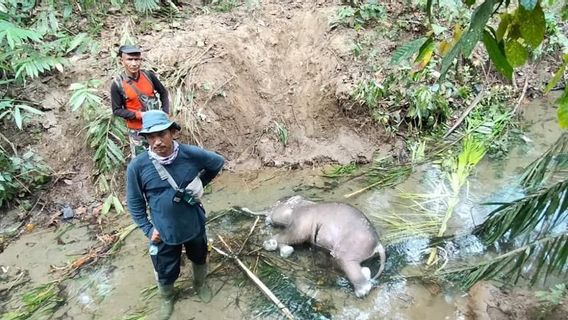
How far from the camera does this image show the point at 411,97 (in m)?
6.66

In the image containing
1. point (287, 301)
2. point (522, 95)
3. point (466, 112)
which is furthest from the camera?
point (522, 95)

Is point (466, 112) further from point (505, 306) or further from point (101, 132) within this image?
point (101, 132)

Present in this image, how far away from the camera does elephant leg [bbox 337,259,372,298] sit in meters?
4.20

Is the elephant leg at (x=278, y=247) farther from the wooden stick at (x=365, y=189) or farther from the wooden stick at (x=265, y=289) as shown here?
the wooden stick at (x=365, y=189)

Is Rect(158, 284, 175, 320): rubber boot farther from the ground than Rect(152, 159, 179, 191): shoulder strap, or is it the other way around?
Rect(152, 159, 179, 191): shoulder strap

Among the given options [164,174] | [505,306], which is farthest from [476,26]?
[505,306]

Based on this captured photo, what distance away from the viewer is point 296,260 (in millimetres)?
4762

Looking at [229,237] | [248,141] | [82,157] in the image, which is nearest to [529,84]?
[248,141]

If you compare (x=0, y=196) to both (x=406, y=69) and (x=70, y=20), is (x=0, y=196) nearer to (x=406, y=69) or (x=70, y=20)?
(x=70, y=20)

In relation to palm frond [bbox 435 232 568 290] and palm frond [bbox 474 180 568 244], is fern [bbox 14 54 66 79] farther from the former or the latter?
palm frond [bbox 474 180 568 244]

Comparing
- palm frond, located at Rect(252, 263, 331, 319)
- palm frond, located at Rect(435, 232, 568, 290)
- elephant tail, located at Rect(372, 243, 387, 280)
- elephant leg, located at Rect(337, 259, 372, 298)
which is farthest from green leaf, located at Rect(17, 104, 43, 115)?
palm frond, located at Rect(435, 232, 568, 290)

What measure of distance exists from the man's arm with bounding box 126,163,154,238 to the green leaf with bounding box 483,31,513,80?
2839 mm

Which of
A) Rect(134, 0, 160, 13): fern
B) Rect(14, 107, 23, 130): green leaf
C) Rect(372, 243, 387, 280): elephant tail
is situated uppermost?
Rect(134, 0, 160, 13): fern

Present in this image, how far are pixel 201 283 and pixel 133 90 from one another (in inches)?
84.8
